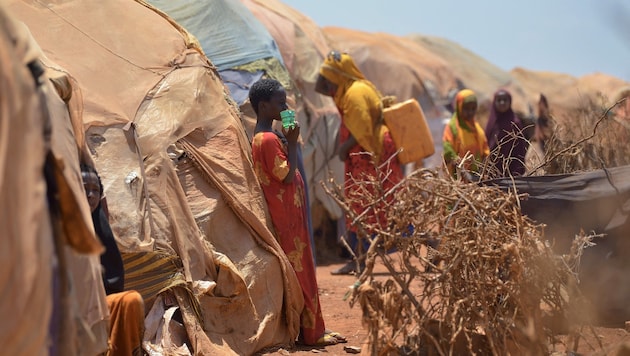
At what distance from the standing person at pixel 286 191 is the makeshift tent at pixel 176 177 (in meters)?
0.08

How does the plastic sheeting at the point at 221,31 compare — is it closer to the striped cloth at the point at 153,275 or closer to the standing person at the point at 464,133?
the standing person at the point at 464,133

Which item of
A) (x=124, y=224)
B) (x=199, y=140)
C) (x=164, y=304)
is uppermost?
(x=199, y=140)

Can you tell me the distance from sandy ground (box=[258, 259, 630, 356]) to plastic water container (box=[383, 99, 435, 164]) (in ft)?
4.00

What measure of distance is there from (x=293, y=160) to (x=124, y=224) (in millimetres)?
1220

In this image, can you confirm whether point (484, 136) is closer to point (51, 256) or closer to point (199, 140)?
point (199, 140)

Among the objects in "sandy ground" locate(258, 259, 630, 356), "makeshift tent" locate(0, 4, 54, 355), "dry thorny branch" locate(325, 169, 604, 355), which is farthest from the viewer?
"sandy ground" locate(258, 259, 630, 356)

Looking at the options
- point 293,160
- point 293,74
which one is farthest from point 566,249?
point 293,74

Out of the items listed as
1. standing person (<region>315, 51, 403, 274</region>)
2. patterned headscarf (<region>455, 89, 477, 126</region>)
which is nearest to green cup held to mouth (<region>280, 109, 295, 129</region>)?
standing person (<region>315, 51, 403, 274</region>)

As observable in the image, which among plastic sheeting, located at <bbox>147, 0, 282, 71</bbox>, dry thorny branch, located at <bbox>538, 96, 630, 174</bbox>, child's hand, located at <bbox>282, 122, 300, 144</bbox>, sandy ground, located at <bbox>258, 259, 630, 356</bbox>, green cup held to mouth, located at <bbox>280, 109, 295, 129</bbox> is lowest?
sandy ground, located at <bbox>258, 259, 630, 356</bbox>

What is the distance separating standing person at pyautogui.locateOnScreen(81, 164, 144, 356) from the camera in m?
4.19

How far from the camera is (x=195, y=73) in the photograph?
6176 millimetres

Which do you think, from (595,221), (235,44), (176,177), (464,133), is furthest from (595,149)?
(176,177)

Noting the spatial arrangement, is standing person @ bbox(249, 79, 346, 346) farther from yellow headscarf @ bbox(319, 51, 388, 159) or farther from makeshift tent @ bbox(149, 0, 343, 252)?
yellow headscarf @ bbox(319, 51, 388, 159)

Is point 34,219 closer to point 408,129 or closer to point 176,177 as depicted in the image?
point 176,177
